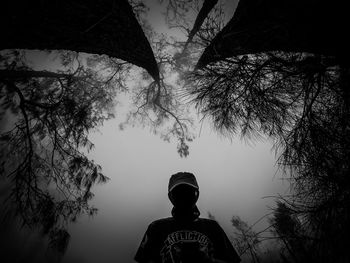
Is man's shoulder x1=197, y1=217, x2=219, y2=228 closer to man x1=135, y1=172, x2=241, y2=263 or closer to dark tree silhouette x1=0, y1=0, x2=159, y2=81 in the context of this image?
man x1=135, y1=172, x2=241, y2=263

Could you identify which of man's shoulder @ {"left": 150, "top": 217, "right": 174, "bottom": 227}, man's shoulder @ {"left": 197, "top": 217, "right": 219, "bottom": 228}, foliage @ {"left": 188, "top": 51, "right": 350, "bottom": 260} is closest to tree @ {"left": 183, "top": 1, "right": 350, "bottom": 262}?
foliage @ {"left": 188, "top": 51, "right": 350, "bottom": 260}

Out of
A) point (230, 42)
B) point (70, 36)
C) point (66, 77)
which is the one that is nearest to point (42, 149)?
point (66, 77)

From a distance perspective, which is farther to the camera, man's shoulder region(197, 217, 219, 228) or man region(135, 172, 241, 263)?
man's shoulder region(197, 217, 219, 228)

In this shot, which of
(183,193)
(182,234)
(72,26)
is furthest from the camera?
(72,26)

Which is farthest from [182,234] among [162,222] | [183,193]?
[183,193]

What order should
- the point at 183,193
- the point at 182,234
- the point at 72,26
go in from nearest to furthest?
the point at 182,234 < the point at 183,193 < the point at 72,26

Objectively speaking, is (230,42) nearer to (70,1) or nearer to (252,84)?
(252,84)

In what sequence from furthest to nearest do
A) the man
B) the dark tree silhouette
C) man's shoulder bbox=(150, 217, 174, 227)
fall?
the dark tree silhouette < man's shoulder bbox=(150, 217, 174, 227) < the man

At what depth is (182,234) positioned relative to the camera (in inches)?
65.4

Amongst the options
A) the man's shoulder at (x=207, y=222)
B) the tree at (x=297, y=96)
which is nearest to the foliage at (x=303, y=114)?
the tree at (x=297, y=96)

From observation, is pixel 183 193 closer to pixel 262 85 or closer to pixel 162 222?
pixel 162 222

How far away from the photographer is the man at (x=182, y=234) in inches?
61.5

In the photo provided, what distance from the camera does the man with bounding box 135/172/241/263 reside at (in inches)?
61.5

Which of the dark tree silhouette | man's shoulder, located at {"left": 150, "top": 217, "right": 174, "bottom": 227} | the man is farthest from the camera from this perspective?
the dark tree silhouette
